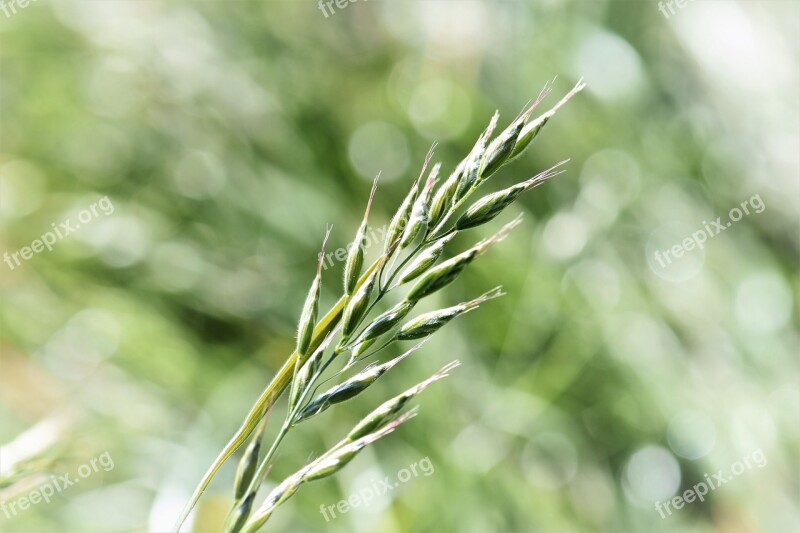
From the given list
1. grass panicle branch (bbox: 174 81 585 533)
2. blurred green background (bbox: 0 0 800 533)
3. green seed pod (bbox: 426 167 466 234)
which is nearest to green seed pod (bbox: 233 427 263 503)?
grass panicle branch (bbox: 174 81 585 533)

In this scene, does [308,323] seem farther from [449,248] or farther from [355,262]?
[449,248]

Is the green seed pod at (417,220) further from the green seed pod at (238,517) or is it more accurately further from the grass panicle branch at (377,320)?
the green seed pod at (238,517)

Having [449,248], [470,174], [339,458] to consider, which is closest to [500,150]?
[470,174]

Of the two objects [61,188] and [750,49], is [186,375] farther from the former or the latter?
[750,49]

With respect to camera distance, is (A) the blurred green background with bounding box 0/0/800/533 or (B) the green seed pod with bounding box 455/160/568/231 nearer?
(B) the green seed pod with bounding box 455/160/568/231

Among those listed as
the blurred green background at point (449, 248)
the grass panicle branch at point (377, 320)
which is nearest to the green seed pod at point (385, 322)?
the grass panicle branch at point (377, 320)

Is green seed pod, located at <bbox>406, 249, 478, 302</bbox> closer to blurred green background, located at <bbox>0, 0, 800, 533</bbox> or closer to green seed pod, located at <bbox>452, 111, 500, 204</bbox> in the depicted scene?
green seed pod, located at <bbox>452, 111, 500, 204</bbox>
